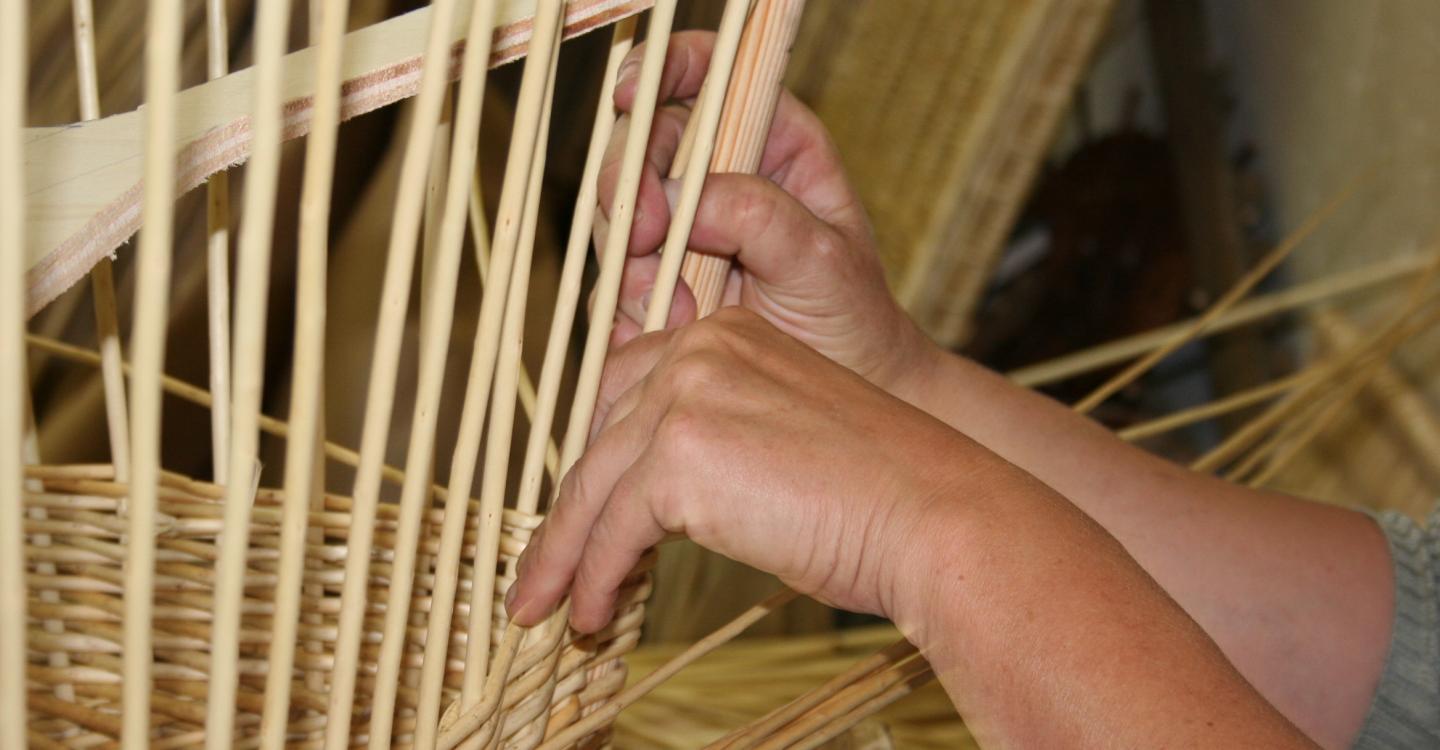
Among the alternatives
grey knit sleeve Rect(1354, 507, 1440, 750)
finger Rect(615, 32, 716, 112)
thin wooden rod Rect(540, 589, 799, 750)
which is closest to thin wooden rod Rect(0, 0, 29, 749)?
thin wooden rod Rect(540, 589, 799, 750)

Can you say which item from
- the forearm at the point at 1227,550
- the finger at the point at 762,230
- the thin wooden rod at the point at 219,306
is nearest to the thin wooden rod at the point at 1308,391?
the forearm at the point at 1227,550

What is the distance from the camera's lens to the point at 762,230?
545 mm

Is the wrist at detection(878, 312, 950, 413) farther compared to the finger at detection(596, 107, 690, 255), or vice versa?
the wrist at detection(878, 312, 950, 413)

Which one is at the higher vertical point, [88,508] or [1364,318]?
[1364,318]

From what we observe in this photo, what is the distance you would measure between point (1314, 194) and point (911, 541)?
4.81 feet

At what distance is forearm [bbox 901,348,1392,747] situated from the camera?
70 centimetres

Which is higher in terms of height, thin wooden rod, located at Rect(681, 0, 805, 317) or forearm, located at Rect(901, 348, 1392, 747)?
thin wooden rod, located at Rect(681, 0, 805, 317)

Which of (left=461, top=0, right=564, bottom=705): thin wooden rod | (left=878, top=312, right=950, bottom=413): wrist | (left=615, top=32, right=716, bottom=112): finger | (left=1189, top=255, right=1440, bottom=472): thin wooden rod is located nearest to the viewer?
(left=461, top=0, right=564, bottom=705): thin wooden rod

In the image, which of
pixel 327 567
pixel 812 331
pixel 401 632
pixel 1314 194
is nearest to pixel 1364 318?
pixel 1314 194

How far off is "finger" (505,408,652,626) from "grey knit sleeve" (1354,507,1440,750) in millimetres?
489

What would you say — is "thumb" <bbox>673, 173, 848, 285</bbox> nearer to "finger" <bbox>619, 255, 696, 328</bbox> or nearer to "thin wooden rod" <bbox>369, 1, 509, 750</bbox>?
"finger" <bbox>619, 255, 696, 328</bbox>

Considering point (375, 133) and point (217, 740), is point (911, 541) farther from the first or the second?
point (375, 133)

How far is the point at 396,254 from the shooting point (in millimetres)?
327

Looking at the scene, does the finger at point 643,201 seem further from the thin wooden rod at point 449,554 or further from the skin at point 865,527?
the thin wooden rod at point 449,554
